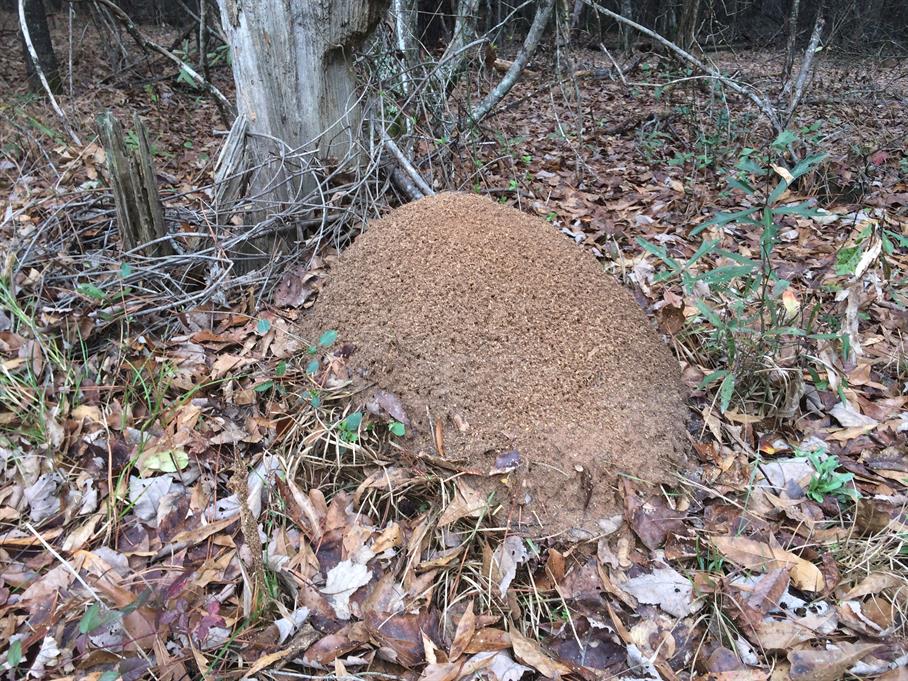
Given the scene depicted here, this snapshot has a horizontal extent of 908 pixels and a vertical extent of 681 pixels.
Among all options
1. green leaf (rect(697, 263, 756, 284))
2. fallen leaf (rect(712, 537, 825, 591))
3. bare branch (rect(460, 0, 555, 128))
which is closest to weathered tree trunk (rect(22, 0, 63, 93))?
bare branch (rect(460, 0, 555, 128))

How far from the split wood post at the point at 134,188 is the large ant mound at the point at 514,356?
0.83 m

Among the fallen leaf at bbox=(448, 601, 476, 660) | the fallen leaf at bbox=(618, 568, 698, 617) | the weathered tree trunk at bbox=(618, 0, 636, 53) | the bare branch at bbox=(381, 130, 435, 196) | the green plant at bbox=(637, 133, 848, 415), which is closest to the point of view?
the fallen leaf at bbox=(448, 601, 476, 660)

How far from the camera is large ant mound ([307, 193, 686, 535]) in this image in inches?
68.4

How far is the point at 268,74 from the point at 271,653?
6.85 ft

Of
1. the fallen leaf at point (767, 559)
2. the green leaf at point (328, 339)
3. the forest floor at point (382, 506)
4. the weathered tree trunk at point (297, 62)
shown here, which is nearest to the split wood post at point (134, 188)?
the forest floor at point (382, 506)

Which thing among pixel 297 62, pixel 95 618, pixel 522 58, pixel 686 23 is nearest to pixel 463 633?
pixel 95 618

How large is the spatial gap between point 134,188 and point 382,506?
1.66 metres

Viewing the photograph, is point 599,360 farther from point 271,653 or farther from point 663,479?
point 271,653

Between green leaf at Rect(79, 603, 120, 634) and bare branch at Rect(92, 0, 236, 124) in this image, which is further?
bare branch at Rect(92, 0, 236, 124)

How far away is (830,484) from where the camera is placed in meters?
1.75

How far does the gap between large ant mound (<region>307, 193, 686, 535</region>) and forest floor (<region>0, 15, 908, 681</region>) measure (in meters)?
0.09

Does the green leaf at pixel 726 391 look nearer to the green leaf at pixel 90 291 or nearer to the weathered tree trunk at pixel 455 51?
the green leaf at pixel 90 291

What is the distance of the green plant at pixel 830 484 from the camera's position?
174 centimetres

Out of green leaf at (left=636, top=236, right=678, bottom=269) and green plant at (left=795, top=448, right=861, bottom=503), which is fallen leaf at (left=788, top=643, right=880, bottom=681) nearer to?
green plant at (left=795, top=448, right=861, bottom=503)
